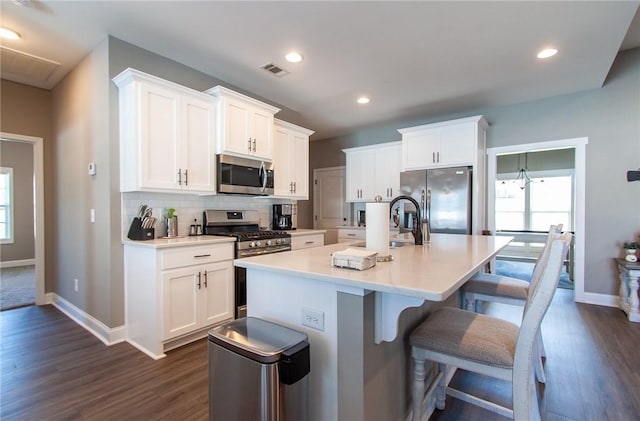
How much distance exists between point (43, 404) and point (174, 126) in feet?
7.16

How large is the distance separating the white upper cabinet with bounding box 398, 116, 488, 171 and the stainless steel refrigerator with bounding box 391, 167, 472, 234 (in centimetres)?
13

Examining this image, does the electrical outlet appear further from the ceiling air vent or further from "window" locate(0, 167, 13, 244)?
"window" locate(0, 167, 13, 244)

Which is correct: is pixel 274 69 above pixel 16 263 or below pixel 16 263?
above

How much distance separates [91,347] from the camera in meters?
2.57

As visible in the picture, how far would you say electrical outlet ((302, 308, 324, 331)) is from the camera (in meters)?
1.29

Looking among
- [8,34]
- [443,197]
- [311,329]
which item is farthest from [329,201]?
A: [311,329]

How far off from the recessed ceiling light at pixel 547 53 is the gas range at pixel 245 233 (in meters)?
3.08

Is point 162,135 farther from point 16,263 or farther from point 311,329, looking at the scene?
point 16,263

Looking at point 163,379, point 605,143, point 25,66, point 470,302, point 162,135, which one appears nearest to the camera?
point 163,379

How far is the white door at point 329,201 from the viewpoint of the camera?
5.87 m

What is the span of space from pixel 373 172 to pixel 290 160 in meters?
1.64

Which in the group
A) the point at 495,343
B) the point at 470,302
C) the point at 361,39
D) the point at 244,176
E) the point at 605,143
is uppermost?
the point at 361,39

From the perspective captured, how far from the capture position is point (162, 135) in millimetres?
2699

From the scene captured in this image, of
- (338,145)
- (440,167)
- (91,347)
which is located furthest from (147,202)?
(338,145)
